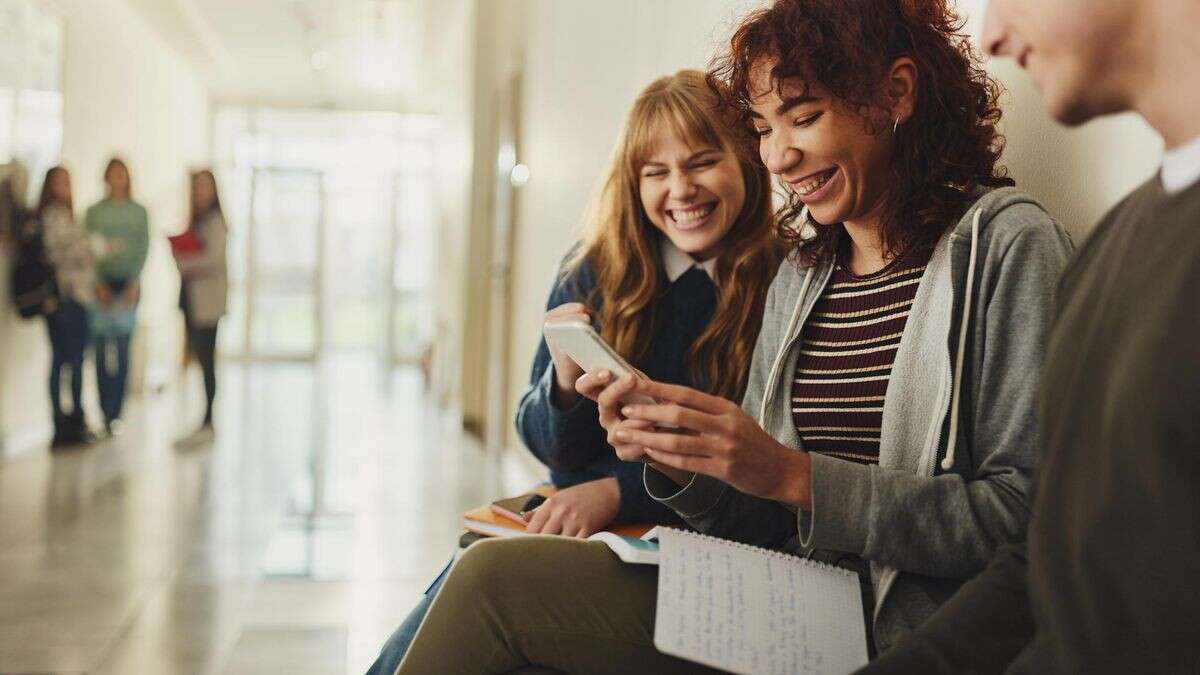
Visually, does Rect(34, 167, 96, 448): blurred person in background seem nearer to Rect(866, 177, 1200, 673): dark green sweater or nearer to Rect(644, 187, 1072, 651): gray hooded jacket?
Rect(644, 187, 1072, 651): gray hooded jacket

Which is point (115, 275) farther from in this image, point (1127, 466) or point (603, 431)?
point (1127, 466)

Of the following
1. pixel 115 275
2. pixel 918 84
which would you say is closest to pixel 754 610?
pixel 918 84

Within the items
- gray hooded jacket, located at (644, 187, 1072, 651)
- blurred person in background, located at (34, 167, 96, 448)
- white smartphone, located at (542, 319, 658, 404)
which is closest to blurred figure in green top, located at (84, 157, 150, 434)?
blurred person in background, located at (34, 167, 96, 448)

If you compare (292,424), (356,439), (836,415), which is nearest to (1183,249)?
(836,415)

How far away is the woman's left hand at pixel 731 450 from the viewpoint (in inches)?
49.8

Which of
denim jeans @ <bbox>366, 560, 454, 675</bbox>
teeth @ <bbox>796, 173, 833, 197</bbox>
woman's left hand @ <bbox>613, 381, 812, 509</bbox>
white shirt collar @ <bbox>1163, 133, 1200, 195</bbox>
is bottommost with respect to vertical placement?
denim jeans @ <bbox>366, 560, 454, 675</bbox>

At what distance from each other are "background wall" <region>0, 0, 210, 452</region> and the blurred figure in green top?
37 cm

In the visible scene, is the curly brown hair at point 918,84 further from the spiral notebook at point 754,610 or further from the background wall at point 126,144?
the background wall at point 126,144

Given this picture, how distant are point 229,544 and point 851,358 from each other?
3.32 metres

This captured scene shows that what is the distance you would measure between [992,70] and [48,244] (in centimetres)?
645

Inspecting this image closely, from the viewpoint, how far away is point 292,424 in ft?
27.1

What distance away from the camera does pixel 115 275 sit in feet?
24.8

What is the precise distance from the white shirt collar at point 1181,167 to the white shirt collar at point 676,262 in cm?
136

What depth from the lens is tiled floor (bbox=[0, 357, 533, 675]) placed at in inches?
121
